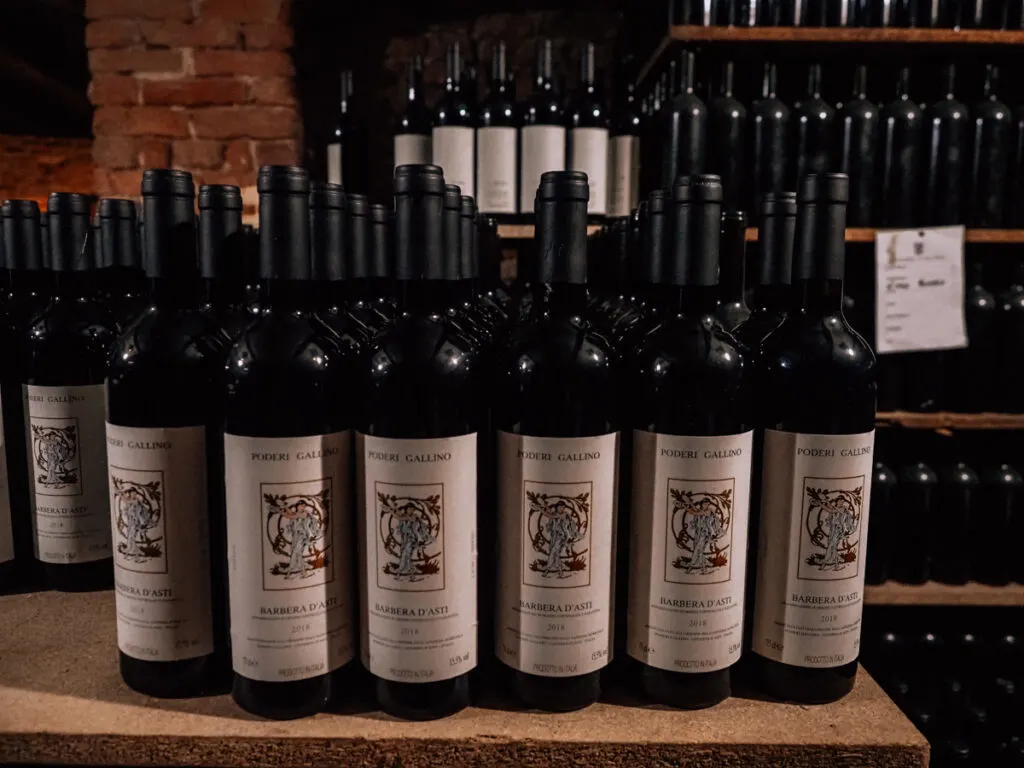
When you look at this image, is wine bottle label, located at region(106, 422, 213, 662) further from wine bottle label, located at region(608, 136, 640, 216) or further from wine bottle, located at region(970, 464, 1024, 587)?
wine bottle, located at region(970, 464, 1024, 587)

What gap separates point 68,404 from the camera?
3.06ft

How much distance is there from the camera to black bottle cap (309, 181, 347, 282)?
0.72 m

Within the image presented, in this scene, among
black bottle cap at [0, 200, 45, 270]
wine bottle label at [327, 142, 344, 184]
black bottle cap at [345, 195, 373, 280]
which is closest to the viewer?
black bottle cap at [345, 195, 373, 280]

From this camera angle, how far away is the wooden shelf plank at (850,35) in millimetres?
1974

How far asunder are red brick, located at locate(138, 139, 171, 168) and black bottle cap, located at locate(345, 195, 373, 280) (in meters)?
1.61

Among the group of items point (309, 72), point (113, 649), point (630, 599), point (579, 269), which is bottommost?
point (113, 649)

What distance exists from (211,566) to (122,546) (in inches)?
3.3

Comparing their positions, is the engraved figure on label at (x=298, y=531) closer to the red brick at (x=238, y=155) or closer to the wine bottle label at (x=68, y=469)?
the wine bottle label at (x=68, y=469)

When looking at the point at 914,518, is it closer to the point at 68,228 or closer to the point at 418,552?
the point at 418,552

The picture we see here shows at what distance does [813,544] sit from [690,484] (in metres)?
0.14

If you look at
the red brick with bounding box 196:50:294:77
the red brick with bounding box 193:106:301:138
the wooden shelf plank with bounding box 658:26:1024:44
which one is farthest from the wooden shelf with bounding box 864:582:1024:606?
the red brick with bounding box 196:50:294:77

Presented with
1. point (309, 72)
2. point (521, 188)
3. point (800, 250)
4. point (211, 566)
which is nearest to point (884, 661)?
point (521, 188)

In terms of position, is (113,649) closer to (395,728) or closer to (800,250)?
(395,728)

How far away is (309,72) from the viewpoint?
8.30 ft
